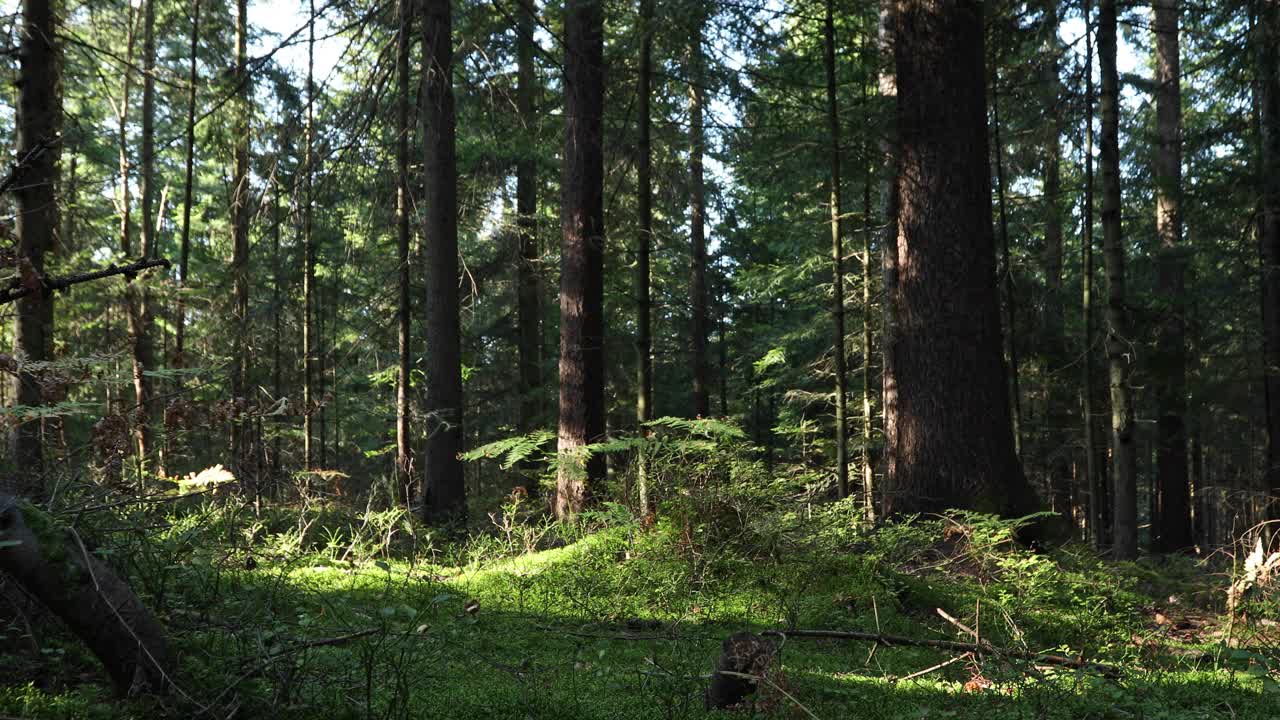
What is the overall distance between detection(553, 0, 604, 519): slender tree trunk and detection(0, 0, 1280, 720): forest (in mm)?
49

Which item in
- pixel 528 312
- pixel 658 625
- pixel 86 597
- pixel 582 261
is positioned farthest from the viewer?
pixel 528 312

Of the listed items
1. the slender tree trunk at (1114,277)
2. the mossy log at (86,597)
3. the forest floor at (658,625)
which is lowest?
the forest floor at (658,625)

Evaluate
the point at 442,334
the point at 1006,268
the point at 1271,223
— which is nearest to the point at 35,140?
the point at 442,334

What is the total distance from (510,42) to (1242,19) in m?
10.4

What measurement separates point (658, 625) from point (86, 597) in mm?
3507

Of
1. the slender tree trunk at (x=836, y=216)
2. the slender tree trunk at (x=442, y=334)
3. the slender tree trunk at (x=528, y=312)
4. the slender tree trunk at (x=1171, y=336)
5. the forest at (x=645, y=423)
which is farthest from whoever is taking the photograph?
the slender tree trunk at (x=528, y=312)

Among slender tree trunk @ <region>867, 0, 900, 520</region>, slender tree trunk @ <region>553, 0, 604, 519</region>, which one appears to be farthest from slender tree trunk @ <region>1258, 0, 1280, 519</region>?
slender tree trunk @ <region>553, 0, 604, 519</region>

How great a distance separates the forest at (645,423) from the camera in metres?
3.27

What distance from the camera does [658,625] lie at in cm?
518

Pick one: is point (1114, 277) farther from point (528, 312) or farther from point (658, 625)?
point (528, 312)

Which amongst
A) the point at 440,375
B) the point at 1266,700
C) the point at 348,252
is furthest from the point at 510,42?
the point at 1266,700

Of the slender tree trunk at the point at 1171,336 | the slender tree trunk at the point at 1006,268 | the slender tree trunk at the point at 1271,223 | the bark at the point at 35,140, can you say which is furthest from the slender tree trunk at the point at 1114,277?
the bark at the point at 35,140

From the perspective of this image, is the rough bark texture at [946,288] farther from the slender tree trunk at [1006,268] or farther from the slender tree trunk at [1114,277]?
the slender tree trunk at [1006,268]

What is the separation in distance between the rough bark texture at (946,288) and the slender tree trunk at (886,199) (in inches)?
13.1
